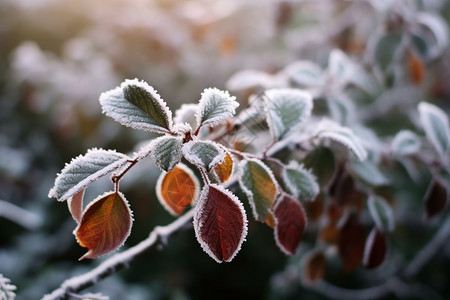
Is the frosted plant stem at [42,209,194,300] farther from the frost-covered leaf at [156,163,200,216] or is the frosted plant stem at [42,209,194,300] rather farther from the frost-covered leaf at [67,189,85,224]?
the frost-covered leaf at [67,189,85,224]

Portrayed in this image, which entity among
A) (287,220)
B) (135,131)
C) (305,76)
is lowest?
(287,220)

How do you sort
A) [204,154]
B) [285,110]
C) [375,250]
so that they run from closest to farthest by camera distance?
[204,154], [285,110], [375,250]

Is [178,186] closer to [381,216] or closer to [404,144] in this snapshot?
[381,216]

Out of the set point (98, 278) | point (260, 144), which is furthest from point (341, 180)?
point (98, 278)

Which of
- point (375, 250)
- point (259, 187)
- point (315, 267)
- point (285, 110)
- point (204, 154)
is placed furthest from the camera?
point (315, 267)

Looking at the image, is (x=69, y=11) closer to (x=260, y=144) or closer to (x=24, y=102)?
(x=24, y=102)

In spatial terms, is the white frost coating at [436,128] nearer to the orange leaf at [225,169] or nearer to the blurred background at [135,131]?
the orange leaf at [225,169]

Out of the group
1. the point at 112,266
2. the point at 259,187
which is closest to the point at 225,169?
the point at 259,187
